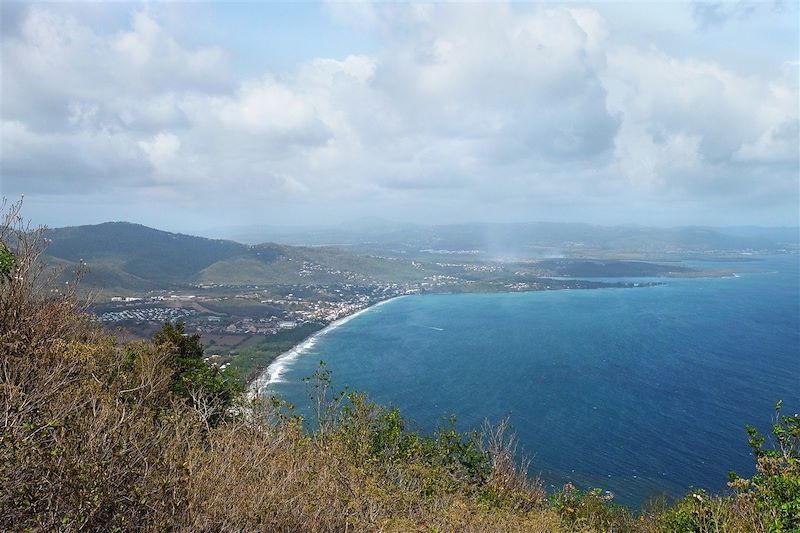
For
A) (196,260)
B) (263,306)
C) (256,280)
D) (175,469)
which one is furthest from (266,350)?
(196,260)

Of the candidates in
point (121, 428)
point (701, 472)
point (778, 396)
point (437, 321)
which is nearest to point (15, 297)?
point (121, 428)

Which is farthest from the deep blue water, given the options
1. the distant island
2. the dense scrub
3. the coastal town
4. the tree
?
the tree

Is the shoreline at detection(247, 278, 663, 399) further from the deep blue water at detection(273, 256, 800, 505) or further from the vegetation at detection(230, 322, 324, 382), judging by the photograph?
the deep blue water at detection(273, 256, 800, 505)

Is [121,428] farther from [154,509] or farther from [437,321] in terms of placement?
[437,321]

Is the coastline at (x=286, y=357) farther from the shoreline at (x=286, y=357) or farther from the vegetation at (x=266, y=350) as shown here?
the vegetation at (x=266, y=350)

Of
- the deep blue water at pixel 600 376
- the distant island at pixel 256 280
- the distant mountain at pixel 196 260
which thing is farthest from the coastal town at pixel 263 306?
the deep blue water at pixel 600 376

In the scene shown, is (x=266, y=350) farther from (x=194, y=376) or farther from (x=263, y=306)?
(x=194, y=376)
